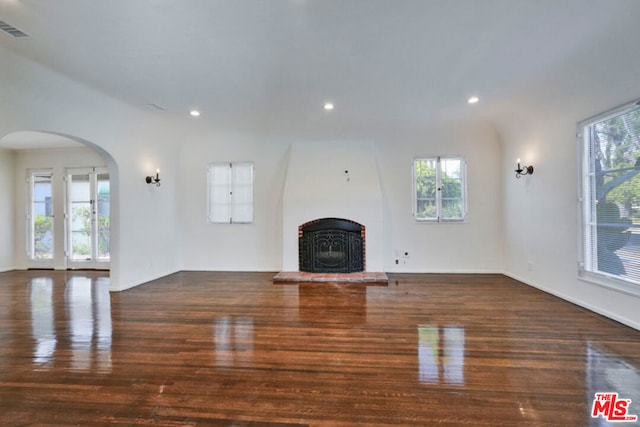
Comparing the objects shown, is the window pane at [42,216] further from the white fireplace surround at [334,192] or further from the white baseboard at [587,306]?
the white baseboard at [587,306]

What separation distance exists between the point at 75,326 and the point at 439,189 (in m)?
6.03

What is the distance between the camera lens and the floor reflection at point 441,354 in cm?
225

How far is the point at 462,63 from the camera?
3.33m

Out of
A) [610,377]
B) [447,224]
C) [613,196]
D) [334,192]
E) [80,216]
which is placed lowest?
[610,377]

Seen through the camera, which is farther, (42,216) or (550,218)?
(42,216)

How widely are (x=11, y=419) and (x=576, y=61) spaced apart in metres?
5.54

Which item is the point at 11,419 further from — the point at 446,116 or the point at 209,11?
the point at 446,116

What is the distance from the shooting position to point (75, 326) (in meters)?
3.35

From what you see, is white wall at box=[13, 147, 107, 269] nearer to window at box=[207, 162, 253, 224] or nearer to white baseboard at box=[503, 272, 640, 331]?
window at box=[207, 162, 253, 224]

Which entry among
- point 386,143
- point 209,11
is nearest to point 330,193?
point 386,143

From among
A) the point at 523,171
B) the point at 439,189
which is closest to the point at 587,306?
the point at 523,171

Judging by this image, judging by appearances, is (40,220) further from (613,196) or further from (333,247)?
(613,196)

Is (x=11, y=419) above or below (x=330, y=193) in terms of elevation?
below

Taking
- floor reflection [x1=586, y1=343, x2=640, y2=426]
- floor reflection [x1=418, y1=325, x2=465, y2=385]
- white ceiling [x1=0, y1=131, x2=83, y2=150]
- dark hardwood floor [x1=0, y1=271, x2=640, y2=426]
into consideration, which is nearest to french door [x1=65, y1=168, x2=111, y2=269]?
white ceiling [x1=0, y1=131, x2=83, y2=150]
